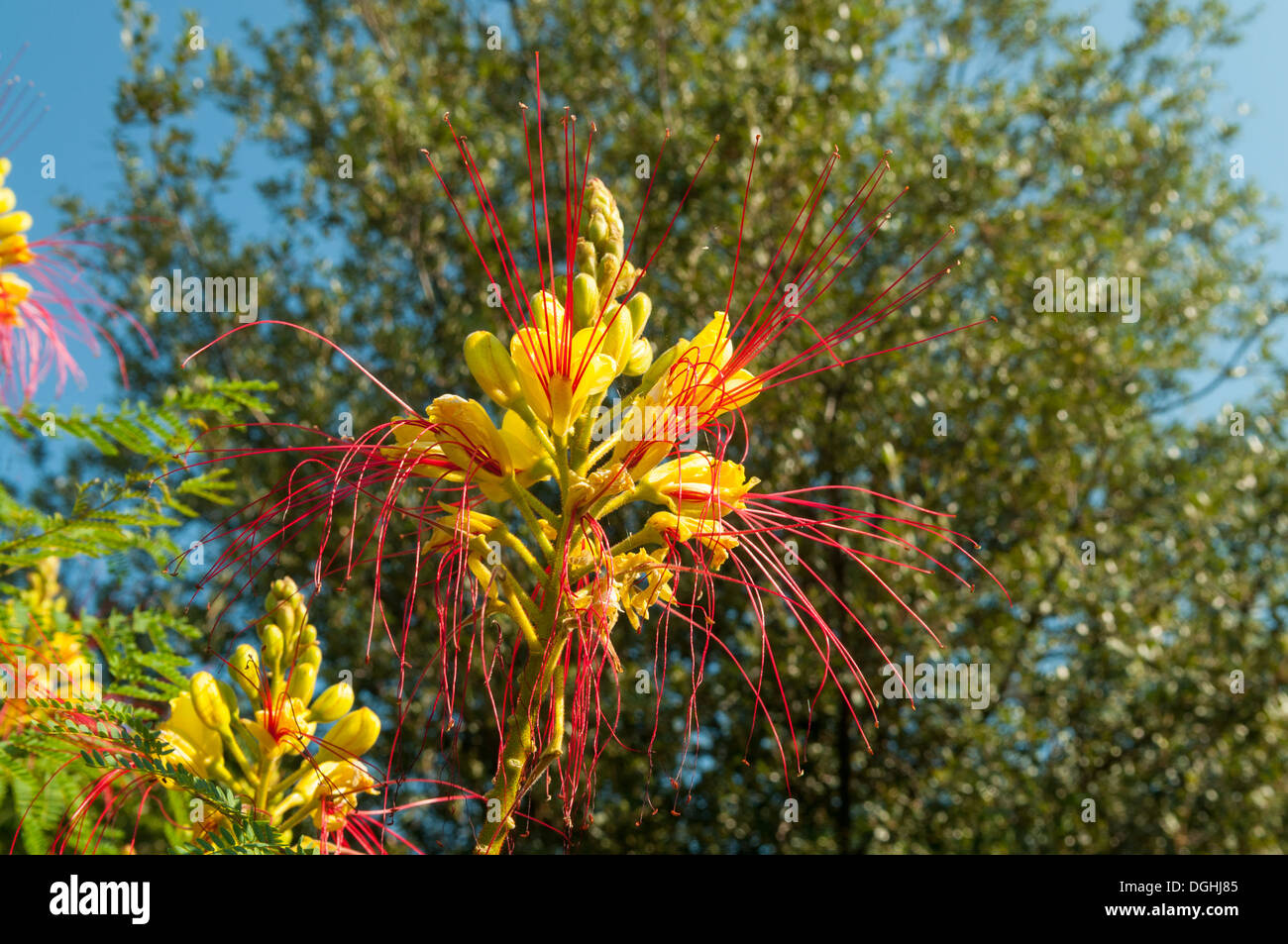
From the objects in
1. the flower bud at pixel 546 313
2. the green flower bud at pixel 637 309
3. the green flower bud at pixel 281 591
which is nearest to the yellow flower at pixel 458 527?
the flower bud at pixel 546 313

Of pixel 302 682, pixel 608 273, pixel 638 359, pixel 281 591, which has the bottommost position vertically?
pixel 302 682

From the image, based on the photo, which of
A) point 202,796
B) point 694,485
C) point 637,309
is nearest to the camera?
point 202,796

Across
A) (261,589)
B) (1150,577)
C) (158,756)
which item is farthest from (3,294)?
(1150,577)

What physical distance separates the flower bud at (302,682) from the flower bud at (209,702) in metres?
0.17

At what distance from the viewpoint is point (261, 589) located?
6934 mm

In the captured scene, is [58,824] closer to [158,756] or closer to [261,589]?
[158,756]

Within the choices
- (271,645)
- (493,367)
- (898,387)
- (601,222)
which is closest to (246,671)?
(271,645)

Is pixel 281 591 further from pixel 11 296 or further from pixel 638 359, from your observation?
pixel 11 296

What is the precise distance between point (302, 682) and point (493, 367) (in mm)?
987

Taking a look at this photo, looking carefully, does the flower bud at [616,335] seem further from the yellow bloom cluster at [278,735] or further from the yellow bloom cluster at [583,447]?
the yellow bloom cluster at [278,735]

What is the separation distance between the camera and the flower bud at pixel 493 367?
156 cm

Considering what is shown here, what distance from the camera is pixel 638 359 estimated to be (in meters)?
1.75
